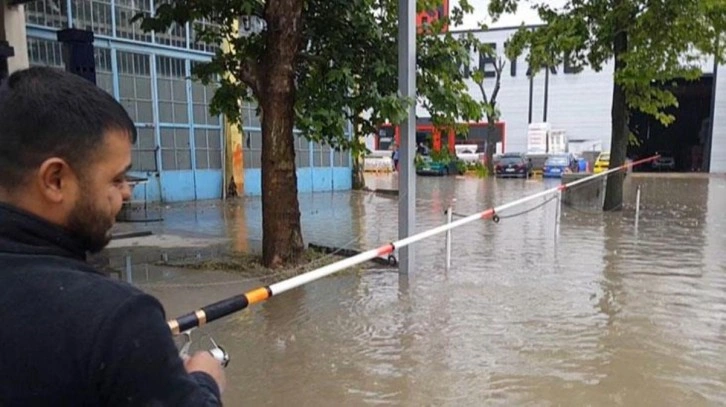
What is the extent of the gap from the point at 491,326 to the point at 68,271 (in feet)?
15.8

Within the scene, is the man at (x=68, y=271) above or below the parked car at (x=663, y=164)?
above

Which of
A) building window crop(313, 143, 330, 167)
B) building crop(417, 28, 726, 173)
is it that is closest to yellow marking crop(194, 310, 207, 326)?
building window crop(313, 143, 330, 167)

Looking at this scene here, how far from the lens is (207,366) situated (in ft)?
4.41

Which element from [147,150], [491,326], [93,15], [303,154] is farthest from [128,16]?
[491,326]

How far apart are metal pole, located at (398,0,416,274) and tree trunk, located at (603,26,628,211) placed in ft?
29.4

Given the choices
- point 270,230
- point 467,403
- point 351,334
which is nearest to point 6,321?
point 467,403

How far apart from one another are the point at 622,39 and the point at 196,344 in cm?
1330

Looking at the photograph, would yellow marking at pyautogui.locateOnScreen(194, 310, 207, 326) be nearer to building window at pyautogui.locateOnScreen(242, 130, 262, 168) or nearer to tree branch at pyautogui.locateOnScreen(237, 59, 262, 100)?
tree branch at pyautogui.locateOnScreen(237, 59, 262, 100)

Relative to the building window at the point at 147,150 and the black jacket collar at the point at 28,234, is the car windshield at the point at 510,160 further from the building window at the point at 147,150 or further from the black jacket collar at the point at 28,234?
the black jacket collar at the point at 28,234

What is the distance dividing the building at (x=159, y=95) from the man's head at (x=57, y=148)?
12.7 m

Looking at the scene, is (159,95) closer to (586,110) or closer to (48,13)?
(48,13)

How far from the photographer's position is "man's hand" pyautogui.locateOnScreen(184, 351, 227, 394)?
131cm

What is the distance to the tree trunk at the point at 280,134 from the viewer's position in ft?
23.3

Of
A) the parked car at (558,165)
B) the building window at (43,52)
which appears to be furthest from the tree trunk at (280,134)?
the parked car at (558,165)
